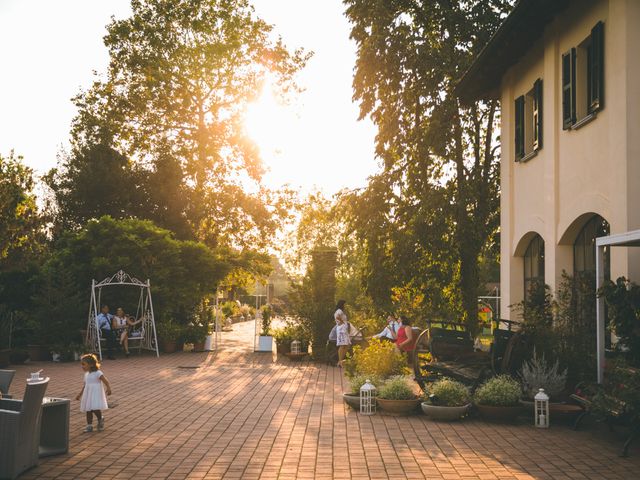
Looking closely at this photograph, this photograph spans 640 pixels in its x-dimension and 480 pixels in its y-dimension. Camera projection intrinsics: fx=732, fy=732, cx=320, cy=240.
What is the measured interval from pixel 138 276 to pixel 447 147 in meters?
11.0

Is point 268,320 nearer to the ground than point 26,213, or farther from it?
nearer to the ground

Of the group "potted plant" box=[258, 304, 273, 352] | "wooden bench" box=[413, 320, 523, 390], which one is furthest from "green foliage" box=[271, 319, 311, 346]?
"wooden bench" box=[413, 320, 523, 390]

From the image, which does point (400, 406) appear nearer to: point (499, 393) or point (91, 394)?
point (499, 393)

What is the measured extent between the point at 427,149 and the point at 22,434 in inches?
629

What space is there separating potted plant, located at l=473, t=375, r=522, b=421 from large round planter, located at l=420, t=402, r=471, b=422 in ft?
0.79

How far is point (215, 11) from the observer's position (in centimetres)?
3247

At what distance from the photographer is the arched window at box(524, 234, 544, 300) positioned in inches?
601

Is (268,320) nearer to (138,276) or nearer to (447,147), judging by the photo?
(138,276)

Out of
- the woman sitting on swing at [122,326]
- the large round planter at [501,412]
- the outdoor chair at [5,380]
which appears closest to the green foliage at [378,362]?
the large round planter at [501,412]

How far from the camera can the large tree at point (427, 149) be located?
21.2 metres

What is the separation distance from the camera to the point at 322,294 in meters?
22.0

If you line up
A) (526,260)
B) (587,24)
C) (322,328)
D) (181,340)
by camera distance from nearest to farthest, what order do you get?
1. (587,24)
2. (526,260)
3. (322,328)
4. (181,340)

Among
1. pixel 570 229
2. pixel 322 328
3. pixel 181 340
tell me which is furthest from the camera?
pixel 181 340

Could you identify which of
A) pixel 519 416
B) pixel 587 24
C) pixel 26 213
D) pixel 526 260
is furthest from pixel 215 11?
pixel 519 416
